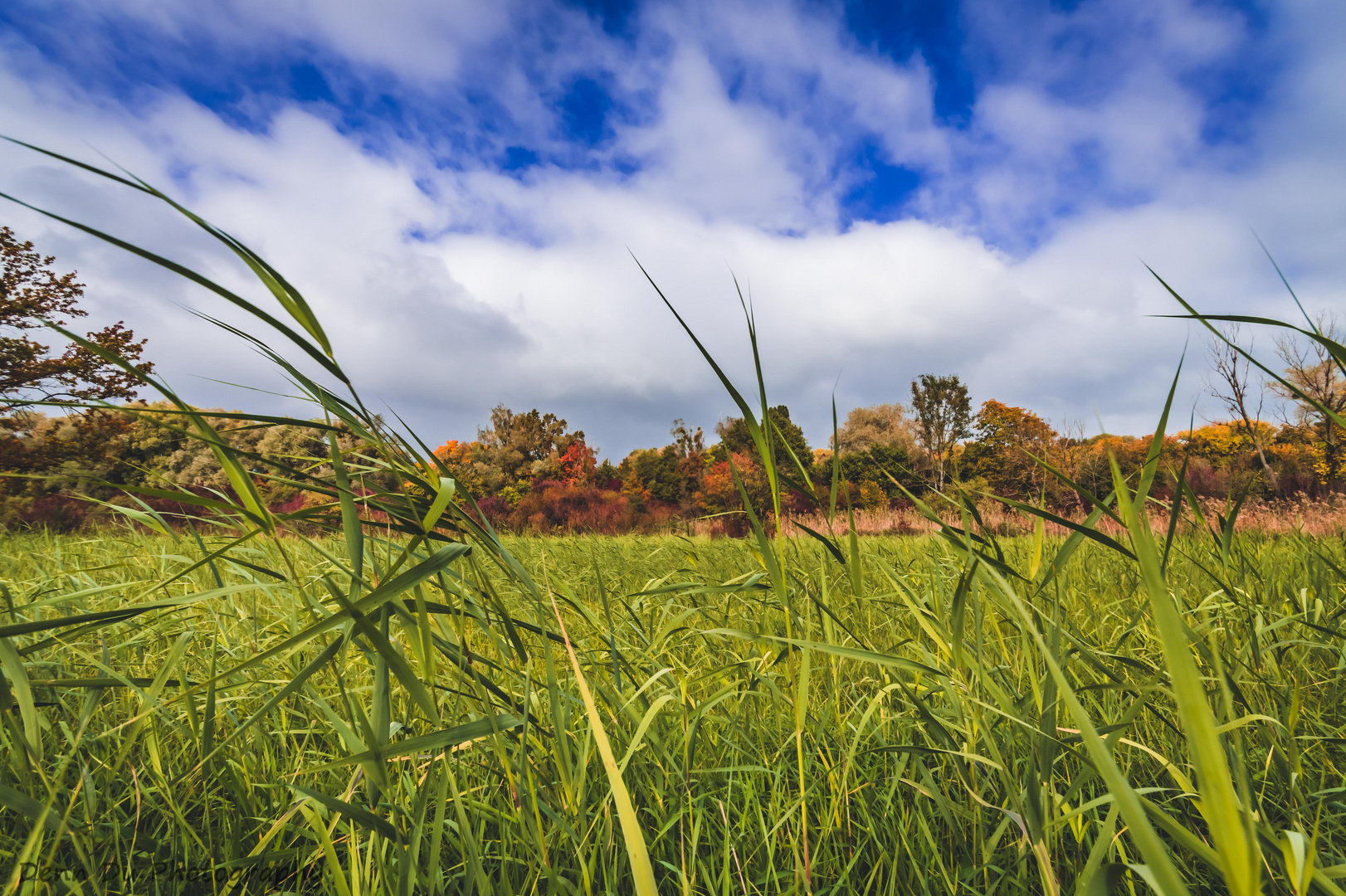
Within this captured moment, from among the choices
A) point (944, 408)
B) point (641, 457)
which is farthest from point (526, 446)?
point (944, 408)

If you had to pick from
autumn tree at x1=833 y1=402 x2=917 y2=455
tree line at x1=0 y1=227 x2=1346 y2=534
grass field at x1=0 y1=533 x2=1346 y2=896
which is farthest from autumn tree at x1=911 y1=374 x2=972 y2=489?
grass field at x1=0 y1=533 x2=1346 y2=896

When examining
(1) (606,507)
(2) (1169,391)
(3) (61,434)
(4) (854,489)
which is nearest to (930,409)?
(4) (854,489)

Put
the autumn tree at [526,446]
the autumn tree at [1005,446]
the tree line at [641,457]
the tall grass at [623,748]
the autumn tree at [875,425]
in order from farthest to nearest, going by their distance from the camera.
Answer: the autumn tree at [875,425], the autumn tree at [526,446], the autumn tree at [1005,446], the tree line at [641,457], the tall grass at [623,748]

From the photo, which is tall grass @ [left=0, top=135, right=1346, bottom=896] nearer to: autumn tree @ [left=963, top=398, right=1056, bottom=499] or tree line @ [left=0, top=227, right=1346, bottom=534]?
tree line @ [left=0, top=227, right=1346, bottom=534]

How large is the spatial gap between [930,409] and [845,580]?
1950cm

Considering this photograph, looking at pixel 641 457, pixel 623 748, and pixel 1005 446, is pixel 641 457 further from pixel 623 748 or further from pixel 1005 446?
pixel 623 748

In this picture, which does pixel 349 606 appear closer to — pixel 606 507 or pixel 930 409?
pixel 606 507

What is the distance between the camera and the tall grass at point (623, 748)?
58 centimetres

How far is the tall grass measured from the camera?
58cm

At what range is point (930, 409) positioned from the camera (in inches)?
782

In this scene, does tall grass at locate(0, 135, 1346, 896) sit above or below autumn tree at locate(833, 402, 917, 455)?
below

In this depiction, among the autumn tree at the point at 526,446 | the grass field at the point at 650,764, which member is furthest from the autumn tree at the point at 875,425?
the grass field at the point at 650,764

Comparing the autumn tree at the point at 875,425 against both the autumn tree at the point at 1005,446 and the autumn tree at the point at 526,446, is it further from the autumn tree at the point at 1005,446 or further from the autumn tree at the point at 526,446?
the autumn tree at the point at 526,446

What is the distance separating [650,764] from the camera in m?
1.09
